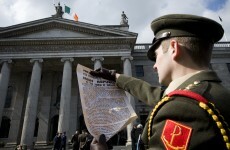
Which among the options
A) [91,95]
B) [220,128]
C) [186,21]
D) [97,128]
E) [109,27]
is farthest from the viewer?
[109,27]

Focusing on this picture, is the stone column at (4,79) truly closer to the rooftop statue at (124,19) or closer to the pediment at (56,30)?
the pediment at (56,30)

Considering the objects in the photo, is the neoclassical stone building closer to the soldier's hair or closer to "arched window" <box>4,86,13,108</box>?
"arched window" <box>4,86,13,108</box>

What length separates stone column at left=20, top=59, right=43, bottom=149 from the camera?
23909mm

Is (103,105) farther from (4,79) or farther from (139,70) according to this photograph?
(139,70)

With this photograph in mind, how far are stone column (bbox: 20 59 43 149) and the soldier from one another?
24.6m

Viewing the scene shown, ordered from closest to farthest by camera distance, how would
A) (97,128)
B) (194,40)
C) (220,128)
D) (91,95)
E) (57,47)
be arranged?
1. (220,128)
2. (194,40)
3. (97,128)
4. (91,95)
5. (57,47)

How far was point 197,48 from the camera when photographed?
152cm

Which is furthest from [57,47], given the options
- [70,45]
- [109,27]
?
[109,27]

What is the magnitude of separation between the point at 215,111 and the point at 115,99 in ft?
4.72

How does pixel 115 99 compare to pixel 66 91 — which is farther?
pixel 66 91

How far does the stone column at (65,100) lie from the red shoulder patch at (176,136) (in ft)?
78.9

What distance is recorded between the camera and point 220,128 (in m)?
1.15

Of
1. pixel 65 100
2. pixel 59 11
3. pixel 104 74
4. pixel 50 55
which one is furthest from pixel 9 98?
pixel 104 74

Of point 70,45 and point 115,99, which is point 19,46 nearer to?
point 70,45
